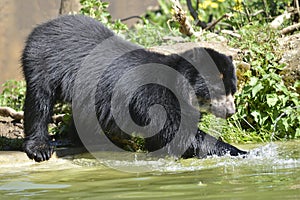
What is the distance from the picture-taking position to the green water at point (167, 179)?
374 centimetres

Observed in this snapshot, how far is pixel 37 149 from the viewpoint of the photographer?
Result: 6051 millimetres

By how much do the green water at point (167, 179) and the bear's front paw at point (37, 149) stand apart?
11cm

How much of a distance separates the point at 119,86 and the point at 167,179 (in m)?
1.83

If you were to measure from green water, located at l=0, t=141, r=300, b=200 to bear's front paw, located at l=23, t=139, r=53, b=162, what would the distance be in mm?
114

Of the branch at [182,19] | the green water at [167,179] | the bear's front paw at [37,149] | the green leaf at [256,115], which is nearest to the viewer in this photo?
the green water at [167,179]

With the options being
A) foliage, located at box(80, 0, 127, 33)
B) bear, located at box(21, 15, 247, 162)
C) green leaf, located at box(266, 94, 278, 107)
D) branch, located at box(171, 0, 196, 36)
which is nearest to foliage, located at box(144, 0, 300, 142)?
green leaf, located at box(266, 94, 278, 107)

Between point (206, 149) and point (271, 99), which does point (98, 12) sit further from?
point (206, 149)

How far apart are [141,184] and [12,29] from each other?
25.3ft

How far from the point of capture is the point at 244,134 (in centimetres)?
705

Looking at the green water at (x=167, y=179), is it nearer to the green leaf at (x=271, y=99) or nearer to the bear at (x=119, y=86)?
the bear at (x=119, y=86)

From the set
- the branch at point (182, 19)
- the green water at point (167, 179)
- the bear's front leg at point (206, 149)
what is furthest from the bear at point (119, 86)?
the branch at point (182, 19)

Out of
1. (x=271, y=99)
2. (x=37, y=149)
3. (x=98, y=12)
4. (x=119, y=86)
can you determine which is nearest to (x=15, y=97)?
(x=98, y=12)

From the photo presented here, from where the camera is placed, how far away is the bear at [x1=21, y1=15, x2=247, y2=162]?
19.3ft

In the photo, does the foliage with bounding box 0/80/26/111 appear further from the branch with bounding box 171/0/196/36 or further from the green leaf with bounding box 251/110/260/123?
the green leaf with bounding box 251/110/260/123
